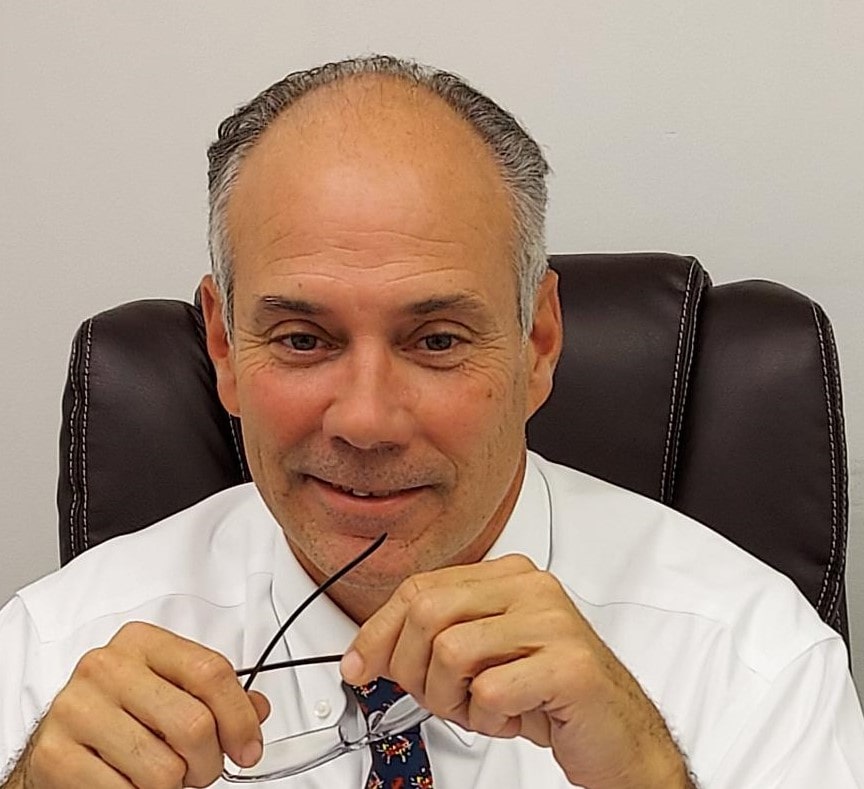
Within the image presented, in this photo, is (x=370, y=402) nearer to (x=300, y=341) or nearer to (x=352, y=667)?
(x=300, y=341)

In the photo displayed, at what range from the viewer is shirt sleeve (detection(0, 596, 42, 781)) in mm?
1391

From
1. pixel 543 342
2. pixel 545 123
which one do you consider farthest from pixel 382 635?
pixel 545 123

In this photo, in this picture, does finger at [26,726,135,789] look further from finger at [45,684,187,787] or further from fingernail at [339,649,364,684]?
fingernail at [339,649,364,684]

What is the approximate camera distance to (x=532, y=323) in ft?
4.38

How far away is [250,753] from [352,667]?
96mm

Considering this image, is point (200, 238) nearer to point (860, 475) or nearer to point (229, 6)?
point (229, 6)

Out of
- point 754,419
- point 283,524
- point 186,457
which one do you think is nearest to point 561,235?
point 754,419

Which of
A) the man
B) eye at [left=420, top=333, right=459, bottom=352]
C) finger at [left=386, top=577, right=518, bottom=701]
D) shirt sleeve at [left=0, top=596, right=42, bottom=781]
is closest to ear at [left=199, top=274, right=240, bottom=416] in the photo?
the man

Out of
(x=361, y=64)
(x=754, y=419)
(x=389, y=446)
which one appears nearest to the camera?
(x=389, y=446)

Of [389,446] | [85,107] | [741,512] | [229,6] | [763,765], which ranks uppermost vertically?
[229,6]

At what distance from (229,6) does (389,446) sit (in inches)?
33.4

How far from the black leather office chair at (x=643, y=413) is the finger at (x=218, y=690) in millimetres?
569

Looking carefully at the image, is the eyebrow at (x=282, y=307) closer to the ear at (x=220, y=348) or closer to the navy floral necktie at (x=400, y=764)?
the ear at (x=220, y=348)

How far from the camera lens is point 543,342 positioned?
138 centimetres
